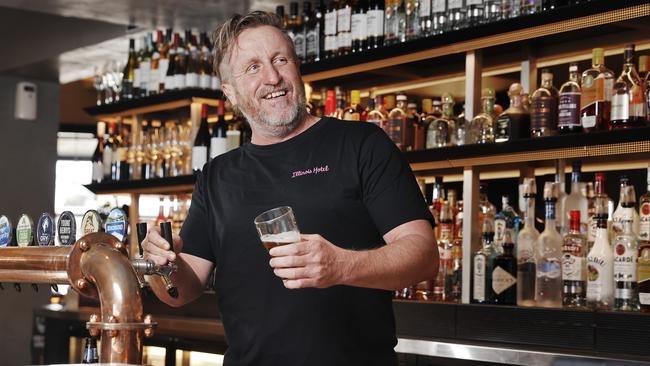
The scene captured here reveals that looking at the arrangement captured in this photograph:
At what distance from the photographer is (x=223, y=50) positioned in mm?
2094

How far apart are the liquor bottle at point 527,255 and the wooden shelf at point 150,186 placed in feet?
6.02

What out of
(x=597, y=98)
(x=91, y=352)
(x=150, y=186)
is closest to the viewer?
(x=91, y=352)

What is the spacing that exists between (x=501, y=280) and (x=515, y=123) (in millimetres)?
526

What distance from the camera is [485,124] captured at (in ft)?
11.0

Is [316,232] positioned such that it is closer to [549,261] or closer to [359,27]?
[549,261]

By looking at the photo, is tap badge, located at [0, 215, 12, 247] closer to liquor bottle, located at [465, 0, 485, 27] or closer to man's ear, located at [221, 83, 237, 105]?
man's ear, located at [221, 83, 237, 105]

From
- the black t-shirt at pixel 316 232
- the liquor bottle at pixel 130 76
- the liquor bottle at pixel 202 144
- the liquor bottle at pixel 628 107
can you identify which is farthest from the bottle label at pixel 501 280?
the liquor bottle at pixel 130 76

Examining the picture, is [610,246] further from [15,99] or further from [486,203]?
[15,99]

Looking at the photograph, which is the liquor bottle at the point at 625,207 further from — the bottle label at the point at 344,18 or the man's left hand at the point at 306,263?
the man's left hand at the point at 306,263

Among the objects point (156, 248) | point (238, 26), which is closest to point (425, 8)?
point (238, 26)

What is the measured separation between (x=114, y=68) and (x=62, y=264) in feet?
18.1

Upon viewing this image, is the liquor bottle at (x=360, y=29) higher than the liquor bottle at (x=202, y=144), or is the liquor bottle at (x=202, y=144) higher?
the liquor bottle at (x=360, y=29)

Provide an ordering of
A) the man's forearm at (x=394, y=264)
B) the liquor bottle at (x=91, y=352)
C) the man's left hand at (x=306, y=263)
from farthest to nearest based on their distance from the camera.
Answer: the man's forearm at (x=394, y=264), the man's left hand at (x=306, y=263), the liquor bottle at (x=91, y=352)

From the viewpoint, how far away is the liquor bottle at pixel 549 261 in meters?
3.12
